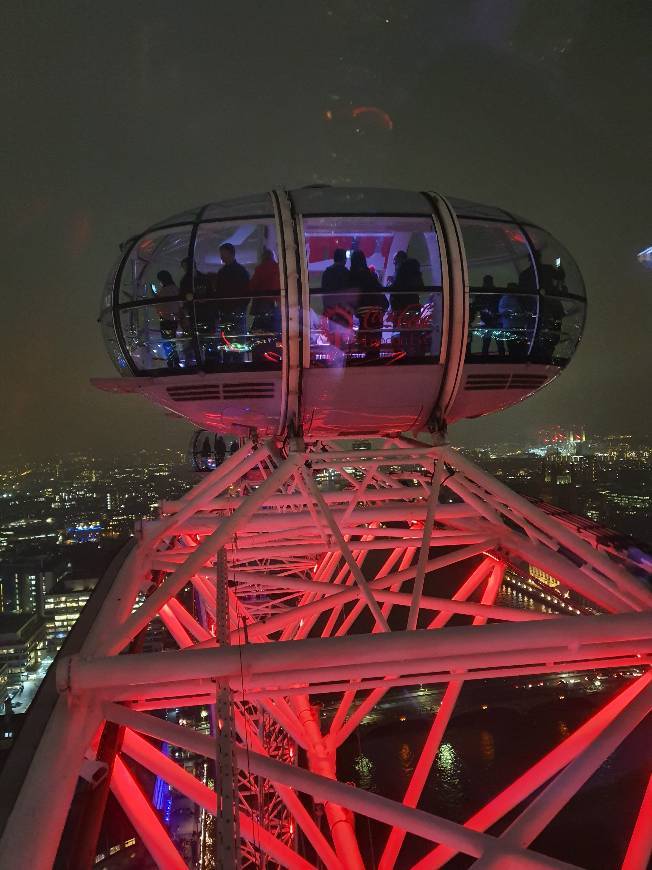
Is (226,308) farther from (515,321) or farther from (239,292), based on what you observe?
(515,321)

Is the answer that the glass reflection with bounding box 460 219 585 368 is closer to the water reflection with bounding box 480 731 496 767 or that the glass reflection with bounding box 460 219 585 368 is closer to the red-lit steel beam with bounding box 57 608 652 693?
the red-lit steel beam with bounding box 57 608 652 693

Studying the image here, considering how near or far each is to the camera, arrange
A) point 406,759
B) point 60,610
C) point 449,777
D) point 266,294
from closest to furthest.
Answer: point 266,294 < point 449,777 < point 406,759 < point 60,610

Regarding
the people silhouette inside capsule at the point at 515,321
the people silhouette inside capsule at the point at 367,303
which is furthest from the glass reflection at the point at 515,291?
the people silhouette inside capsule at the point at 367,303

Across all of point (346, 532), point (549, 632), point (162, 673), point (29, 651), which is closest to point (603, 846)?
point (346, 532)

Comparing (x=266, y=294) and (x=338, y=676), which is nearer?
(x=338, y=676)

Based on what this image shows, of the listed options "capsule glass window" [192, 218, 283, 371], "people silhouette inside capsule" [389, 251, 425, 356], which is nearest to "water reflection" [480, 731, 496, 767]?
"people silhouette inside capsule" [389, 251, 425, 356]

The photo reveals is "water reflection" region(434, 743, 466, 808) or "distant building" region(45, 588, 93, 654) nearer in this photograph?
"water reflection" region(434, 743, 466, 808)

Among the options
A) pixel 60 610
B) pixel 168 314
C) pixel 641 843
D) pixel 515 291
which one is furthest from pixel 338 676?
pixel 60 610
